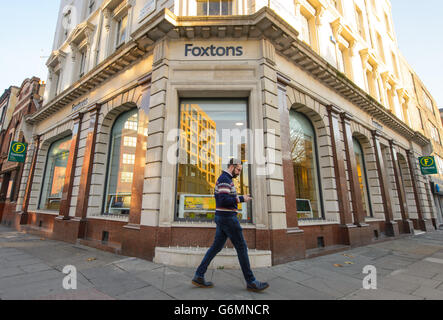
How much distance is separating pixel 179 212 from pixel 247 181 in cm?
224

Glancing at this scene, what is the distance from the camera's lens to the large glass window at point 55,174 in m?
12.1

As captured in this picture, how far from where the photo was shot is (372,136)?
12.4 meters

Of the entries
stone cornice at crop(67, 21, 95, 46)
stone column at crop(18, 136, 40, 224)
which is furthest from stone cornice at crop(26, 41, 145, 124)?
stone cornice at crop(67, 21, 95, 46)

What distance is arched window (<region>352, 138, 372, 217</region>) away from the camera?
11.3 meters

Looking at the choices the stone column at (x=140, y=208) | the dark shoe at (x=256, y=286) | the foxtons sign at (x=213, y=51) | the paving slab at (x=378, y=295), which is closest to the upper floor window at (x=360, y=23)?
the foxtons sign at (x=213, y=51)

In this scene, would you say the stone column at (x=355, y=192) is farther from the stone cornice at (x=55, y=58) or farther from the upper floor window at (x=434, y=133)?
the upper floor window at (x=434, y=133)

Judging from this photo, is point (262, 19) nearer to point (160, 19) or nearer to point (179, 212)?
point (160, 19)

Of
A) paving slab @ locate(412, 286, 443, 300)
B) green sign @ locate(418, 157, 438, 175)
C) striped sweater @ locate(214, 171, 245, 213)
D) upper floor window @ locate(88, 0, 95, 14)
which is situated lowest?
paving slab @ locate(412, 286, 443, 300)

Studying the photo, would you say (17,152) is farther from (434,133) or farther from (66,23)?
(434,133)

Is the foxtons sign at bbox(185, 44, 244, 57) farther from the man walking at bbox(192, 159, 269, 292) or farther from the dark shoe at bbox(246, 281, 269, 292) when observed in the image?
the dark shoe at bbox(246, 281, 269, 292)

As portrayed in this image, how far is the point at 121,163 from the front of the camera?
9062mm

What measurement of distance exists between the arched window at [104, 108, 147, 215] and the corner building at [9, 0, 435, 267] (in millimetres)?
61
